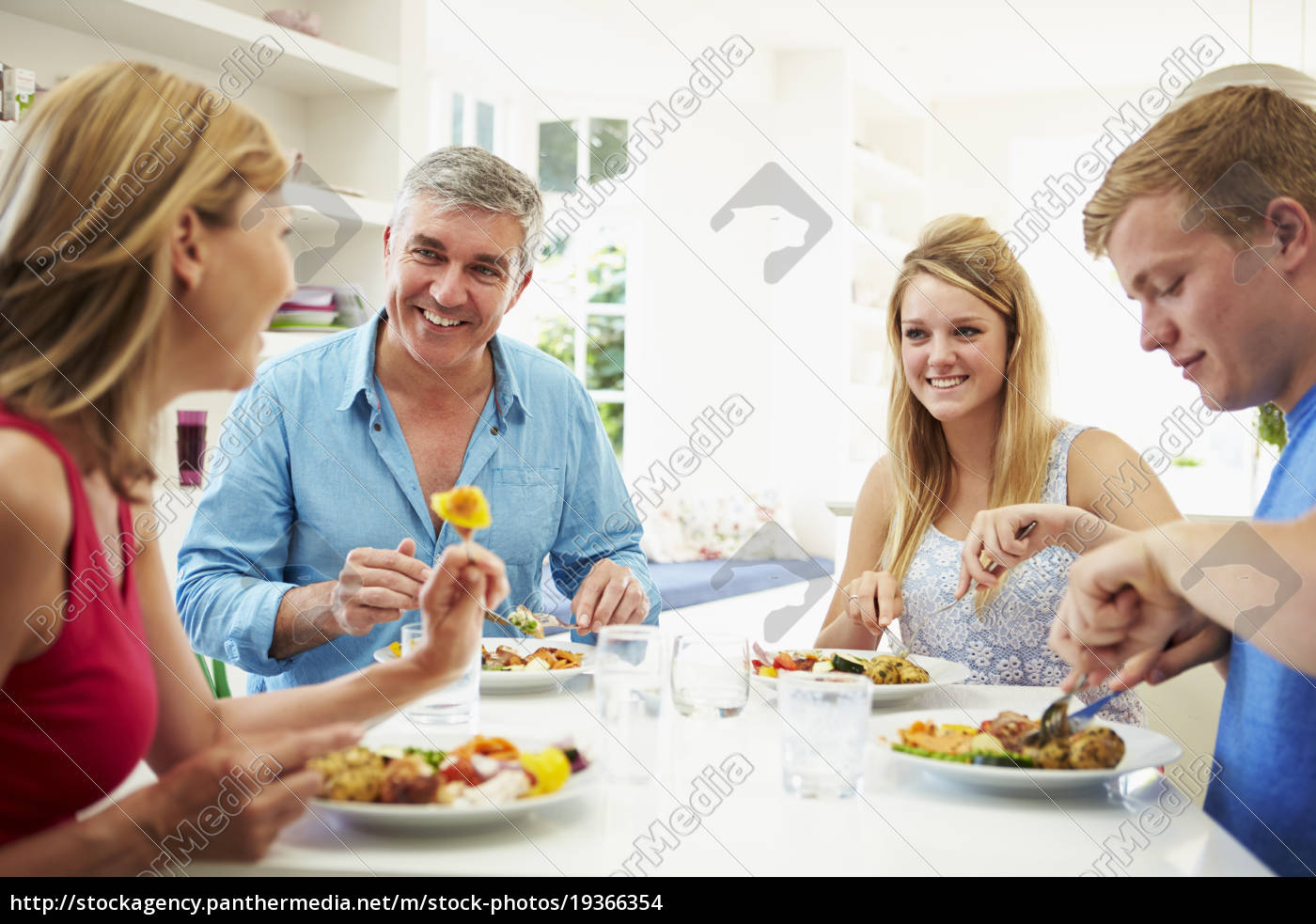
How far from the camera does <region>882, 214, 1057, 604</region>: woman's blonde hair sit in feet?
6.49

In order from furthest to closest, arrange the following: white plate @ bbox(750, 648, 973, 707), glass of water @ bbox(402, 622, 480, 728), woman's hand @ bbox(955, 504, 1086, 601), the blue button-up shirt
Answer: the blue button-up shirt
woman's hand @ bbox(955, 504, 1086, 601)
white plate @ bbox(750, 648, 973, 707)
glass of water @ bbox(402, 622, 480, 728)

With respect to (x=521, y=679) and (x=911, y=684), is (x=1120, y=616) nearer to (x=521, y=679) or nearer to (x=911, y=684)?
(x=911, y=684)

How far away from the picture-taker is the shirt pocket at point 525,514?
1.98 meters

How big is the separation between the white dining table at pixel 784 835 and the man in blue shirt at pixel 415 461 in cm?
65

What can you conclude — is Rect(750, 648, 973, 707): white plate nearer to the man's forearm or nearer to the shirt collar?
the man's forearm

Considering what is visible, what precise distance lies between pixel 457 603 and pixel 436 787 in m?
0.21

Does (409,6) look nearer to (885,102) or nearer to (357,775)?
(357,775)

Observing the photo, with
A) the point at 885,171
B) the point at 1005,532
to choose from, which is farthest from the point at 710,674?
the point at 885,171

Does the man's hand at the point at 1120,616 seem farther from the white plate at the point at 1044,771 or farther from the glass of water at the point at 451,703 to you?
the glass of water at the point at 451,703

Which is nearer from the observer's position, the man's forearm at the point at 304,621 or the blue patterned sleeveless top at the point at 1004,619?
the man's forearm at the point at 304,621

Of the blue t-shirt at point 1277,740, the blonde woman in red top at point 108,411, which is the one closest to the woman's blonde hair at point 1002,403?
the blue t-shirt at point 1277,740

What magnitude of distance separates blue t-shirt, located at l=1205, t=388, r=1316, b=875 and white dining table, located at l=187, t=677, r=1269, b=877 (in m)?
0.17

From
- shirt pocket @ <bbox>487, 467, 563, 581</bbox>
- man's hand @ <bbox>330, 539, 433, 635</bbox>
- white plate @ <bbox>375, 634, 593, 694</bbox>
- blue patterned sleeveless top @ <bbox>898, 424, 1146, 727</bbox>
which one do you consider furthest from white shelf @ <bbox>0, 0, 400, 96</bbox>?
blue patterned sleeveless top @ <bbox>898, 424, 1146, 727</bbox>

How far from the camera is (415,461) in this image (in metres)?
1.96
